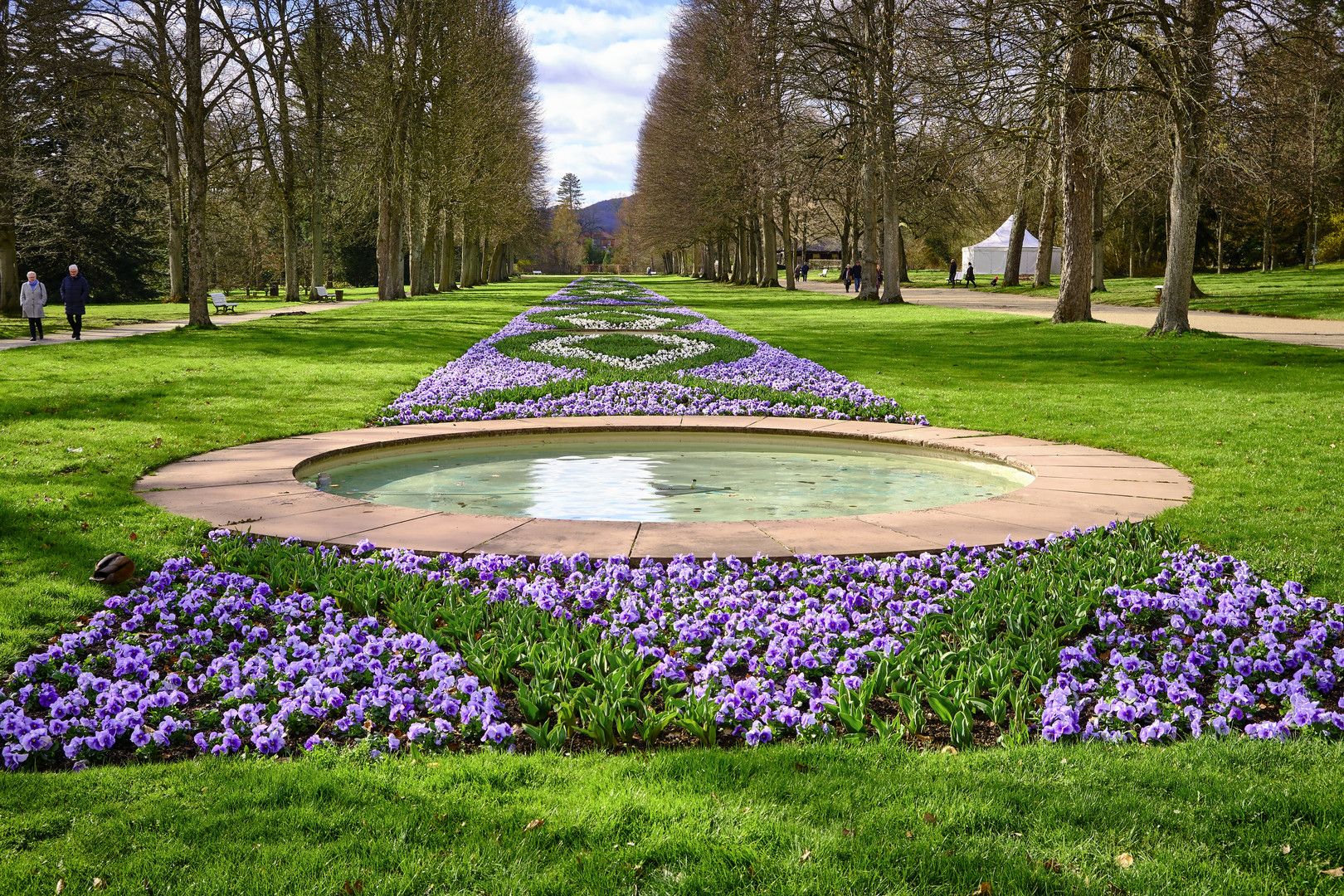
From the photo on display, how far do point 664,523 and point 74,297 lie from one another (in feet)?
60.8

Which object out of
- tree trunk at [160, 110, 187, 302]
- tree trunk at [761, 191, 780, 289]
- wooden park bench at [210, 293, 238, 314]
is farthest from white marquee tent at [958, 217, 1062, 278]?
tree trunk at [160, 110, 187, 302]

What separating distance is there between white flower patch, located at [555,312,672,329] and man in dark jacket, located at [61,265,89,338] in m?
9.99

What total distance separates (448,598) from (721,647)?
1257 millimetres

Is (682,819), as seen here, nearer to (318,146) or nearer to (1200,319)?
(1200,319)

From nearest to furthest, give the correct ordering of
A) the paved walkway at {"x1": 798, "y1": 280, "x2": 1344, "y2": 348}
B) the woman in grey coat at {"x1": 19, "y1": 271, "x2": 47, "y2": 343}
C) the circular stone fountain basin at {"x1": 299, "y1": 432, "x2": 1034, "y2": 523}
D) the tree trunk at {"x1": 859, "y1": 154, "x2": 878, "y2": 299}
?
1. the circular stone fountain basin at {"x1": 299, "y1": 432, "x2": 1034, "y2": 523}
2. the paved walkway at {"x1": 798, "y1": 280, "x2": 1344, "y2": 348}
3. the woman in grey coat at {"x1": 19, "y1": 271, "x2": 47, "y2": 343}
4. the tree trunk at {"x1": 859, "y1": 154, "x2": 878, "y2": 299}

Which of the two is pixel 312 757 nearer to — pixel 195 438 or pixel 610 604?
pixel 610 604

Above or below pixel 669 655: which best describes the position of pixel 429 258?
above

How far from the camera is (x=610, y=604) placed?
452 cm

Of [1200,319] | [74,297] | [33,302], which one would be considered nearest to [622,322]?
[74,297]

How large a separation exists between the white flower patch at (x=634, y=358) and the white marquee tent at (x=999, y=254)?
1605 inches

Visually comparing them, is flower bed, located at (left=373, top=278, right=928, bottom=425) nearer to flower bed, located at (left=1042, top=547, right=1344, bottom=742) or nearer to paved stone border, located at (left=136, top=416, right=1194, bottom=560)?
paved stone border, located at (left=136, top=416, right=1194, bottom=560)

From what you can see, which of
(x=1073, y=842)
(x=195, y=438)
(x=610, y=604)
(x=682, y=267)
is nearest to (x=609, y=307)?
(x=195, y=438)

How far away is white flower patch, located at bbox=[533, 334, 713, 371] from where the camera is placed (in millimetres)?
14938

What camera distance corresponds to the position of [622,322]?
947 inches
